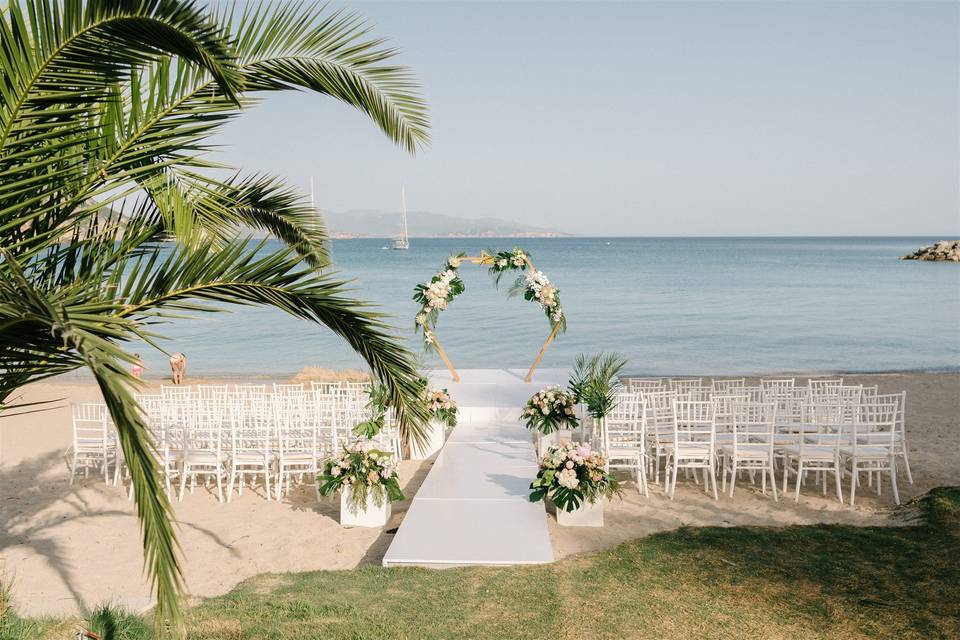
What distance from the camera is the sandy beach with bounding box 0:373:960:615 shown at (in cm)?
639

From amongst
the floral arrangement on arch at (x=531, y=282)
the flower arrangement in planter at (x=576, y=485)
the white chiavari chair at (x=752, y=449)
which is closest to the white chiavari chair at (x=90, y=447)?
the flower arrangement in planter at (x=576, y=485)

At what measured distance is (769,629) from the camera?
4.99 metres

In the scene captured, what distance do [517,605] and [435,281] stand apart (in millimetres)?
7931

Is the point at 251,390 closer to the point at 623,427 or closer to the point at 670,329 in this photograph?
the point at 623,427

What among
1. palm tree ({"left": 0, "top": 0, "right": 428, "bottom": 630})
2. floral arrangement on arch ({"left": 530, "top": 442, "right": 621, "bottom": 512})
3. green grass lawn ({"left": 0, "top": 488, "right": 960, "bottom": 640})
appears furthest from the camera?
floral arrangement on arch ({"left": 530, "top": 442, "right": 621, "bottom": 512})

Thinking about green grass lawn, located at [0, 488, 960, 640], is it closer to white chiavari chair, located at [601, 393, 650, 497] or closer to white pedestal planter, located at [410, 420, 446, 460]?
white chiavari chair, located at [601, 393, 650, 497]

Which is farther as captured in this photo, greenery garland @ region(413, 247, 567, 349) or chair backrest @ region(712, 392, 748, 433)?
greenery garland @ region(413, 247, 567, 349)

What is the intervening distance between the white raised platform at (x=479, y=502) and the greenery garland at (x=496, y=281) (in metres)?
1.43

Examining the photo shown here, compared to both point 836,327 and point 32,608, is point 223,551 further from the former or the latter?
point 836,327

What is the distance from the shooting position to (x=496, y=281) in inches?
512

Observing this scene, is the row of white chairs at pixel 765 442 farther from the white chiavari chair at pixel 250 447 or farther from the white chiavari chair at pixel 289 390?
the white chiavari chair at pixel 289 390

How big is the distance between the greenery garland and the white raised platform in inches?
56.2

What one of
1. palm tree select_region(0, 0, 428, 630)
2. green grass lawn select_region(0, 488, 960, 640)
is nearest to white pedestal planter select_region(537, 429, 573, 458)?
green grass lawn select_region(0, 488, 960, 640)

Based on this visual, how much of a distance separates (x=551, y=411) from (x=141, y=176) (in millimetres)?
6703
